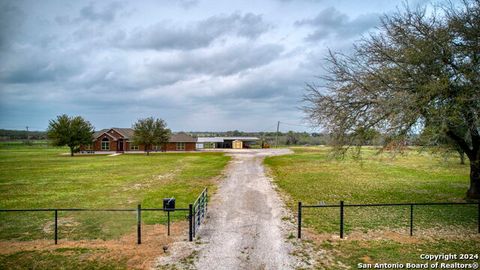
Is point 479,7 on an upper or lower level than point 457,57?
upper

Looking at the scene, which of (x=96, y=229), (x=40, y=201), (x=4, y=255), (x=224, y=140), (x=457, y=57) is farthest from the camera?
(x=224, y=140)

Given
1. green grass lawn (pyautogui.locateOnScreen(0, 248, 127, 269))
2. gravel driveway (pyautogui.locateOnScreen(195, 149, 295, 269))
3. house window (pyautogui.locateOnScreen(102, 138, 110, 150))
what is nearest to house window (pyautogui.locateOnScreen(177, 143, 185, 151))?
house window (pyautogui.locateOnScreen(102, 138, 110, 150))

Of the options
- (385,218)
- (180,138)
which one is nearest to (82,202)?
(385,218)

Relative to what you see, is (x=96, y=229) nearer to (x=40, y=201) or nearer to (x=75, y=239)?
(x=75, y=239)

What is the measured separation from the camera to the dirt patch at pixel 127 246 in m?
8.91

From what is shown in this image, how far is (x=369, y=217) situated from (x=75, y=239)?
38.2 ft

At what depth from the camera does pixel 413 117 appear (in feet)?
40.0

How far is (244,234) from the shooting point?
1094 centimetres

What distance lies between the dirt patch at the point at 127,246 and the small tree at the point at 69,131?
4790cm

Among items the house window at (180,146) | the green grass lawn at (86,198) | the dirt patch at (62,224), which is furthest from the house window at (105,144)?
the dirt patch at (62,224)

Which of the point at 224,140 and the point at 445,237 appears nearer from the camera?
the point at 445,237

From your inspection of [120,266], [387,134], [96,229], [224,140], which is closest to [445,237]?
[387,134]

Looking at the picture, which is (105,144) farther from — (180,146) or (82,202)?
(82,202)

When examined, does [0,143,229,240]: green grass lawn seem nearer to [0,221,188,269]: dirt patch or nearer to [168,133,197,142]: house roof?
[0,221,188,269]: dirt patch
